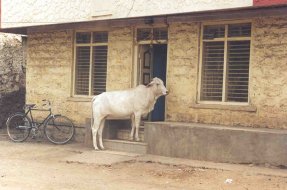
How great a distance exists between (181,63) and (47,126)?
490cm

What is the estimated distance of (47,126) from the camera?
15711 millimetres

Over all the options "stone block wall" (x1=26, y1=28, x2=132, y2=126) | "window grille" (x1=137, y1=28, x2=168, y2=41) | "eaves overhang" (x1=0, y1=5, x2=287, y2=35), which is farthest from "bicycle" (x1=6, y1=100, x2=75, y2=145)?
"window grille" (x1=137, y1=28, x2=168, y2=41)

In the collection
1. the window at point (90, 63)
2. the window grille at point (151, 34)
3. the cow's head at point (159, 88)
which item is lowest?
the cow's head at point (159, 88)

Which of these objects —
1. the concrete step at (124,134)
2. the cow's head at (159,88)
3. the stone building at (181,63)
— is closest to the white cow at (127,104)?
the cow's head at (159,88)

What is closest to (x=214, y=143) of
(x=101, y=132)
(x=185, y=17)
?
(x=185, y=17)

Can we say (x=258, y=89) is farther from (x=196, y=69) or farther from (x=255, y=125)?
(x=196, y=69)

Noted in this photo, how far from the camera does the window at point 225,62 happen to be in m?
12.4

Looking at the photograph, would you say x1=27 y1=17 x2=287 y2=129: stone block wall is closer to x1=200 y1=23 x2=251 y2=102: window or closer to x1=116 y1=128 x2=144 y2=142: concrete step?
x1=200 y1=23 x2=251 y2=102: window

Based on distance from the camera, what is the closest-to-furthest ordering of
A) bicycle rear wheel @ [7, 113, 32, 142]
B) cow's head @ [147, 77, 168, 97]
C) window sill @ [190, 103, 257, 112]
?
window sill @ [190, 103, 257, 112] < cow's head @ [147, 77, 168, 97] < bicycle rear wheel @ [7, 113, 32, 142]

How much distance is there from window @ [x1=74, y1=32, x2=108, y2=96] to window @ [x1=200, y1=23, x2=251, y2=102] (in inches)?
134

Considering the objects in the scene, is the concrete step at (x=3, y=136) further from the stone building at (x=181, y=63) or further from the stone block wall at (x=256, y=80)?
the stone block wall at (x=256, y=80)

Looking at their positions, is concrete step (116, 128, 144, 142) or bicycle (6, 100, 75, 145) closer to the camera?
concrete step (116, 128, 144, 142)

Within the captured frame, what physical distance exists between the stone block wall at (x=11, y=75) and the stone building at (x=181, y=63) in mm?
2763

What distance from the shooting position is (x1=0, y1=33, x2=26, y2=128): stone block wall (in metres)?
18.9
